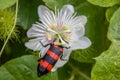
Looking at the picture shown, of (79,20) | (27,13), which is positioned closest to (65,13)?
(79,20)

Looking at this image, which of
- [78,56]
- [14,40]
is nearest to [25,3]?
[14,40]

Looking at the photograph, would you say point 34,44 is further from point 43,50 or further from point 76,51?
point 76,51

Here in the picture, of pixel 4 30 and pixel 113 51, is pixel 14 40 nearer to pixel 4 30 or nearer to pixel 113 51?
pixel 4 30

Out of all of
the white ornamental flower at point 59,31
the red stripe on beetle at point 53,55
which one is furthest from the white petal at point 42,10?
the red stripe on beetle at point 53,55

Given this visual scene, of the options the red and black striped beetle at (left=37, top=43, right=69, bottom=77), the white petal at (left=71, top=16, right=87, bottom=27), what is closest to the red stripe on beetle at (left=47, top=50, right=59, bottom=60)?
the red and black striped beetle at (left=37, top=43, right=69, bottom=77)

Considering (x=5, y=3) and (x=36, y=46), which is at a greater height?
(x=5, y=3)

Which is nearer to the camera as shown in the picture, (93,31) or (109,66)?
(109,66)

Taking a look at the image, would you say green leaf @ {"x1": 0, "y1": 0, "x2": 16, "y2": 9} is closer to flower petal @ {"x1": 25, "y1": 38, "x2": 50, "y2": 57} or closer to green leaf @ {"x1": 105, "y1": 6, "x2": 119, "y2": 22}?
flower petal @ {"x1": 25, "y1": 38, "x2": 50, "y2": 57}

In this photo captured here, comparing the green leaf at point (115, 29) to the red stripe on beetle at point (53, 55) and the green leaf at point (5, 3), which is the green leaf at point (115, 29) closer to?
the red stripe on beetle at point (53, 55)
